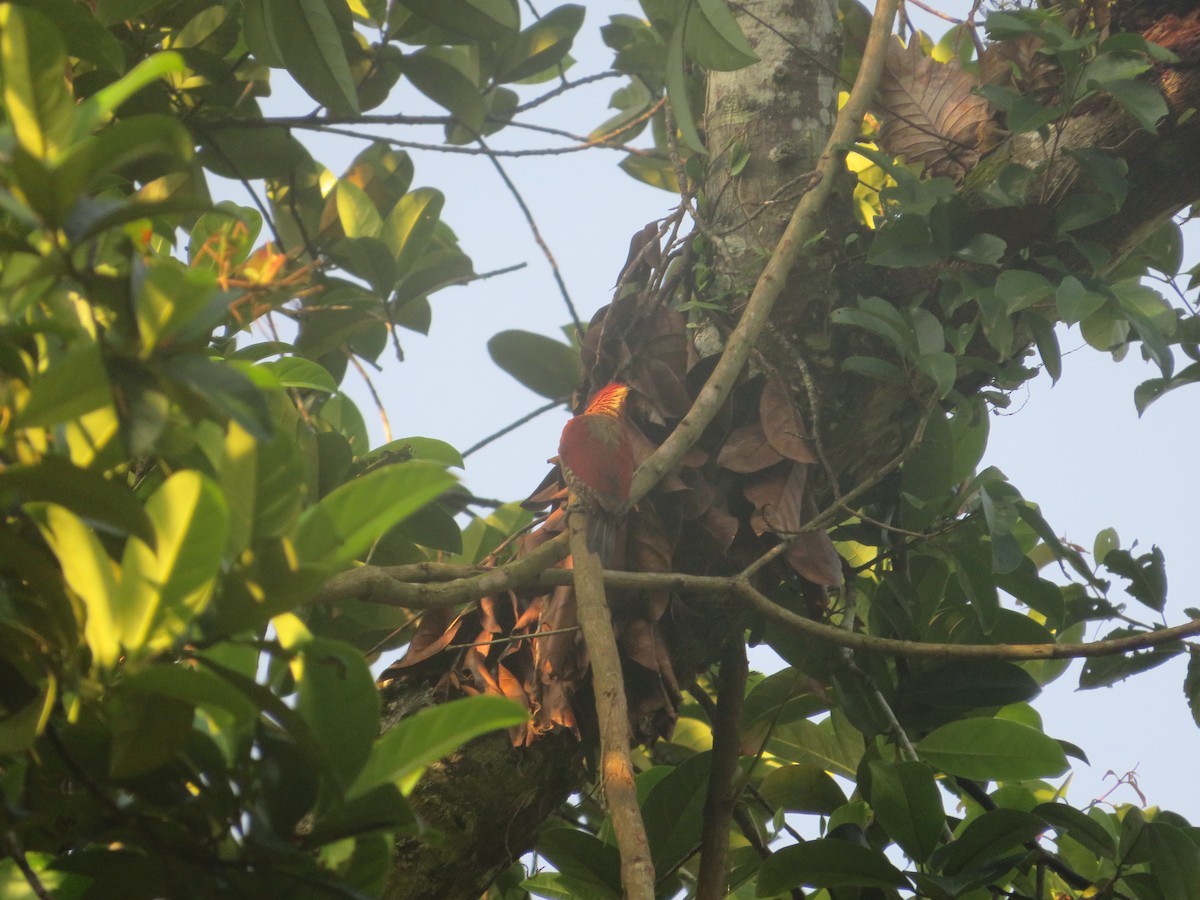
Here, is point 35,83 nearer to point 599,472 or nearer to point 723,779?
point 599,472

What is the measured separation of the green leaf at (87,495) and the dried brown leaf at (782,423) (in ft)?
2.41

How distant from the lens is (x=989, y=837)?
0.95 meters

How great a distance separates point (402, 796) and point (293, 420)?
0.50 meters

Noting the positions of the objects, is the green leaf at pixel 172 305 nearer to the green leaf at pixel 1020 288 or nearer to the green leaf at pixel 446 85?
the green leaf at pixel 1020 288

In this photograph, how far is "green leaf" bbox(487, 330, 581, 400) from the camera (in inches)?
51.3

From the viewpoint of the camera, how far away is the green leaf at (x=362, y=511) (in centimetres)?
47

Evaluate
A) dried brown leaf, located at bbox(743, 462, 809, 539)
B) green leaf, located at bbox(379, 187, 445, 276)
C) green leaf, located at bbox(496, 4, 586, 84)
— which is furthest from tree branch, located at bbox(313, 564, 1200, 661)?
green leaf, located at bbox(496, 4, 586, 84)

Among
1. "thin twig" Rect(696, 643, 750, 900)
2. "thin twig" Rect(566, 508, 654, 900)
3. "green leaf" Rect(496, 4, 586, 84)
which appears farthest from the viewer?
"green leaf" Rect(496, 4, 586, 84)

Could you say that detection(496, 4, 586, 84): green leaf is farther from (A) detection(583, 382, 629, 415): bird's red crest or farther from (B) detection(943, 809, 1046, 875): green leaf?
(B) detection(943, 809, 1046, 875): green leaf

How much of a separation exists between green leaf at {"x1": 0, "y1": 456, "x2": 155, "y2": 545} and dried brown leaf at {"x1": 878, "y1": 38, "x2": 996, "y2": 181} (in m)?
1.04

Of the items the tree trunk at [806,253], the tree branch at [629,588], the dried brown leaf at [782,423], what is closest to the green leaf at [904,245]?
the tree trunk at [806,253]

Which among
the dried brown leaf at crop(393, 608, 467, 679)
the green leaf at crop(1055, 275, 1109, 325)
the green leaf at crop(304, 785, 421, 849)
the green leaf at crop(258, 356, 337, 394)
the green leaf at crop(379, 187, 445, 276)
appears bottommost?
the green leaf at crop(304, 785, 421, 849)

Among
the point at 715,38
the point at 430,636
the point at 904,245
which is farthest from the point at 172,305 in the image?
the point at 904,245

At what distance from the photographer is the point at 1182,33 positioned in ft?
3.60
